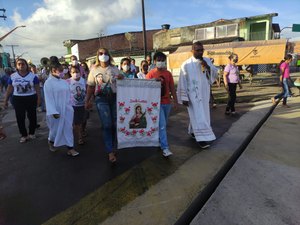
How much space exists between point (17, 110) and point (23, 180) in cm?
241

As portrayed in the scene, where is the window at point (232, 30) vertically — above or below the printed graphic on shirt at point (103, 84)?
above

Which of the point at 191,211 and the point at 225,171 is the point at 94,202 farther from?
the point at 225,171

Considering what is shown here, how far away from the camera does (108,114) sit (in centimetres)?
415

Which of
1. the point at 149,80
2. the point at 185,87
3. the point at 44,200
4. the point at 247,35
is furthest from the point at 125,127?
the point at 247,35

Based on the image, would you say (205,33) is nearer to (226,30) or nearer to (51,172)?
(226,30)

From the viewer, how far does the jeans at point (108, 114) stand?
4105mm

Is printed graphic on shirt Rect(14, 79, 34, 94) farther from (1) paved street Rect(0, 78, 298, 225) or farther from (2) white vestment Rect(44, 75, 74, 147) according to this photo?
(2) white vestment Rect(44, 75, 74, 147)

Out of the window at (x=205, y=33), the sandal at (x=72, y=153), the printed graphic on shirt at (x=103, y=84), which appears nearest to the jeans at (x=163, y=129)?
the printed graphic on shirt at (x=103, y=84)

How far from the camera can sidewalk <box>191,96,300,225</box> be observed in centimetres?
268

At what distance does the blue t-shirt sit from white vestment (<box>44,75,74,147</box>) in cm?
128

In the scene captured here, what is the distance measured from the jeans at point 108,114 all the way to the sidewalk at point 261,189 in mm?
1870

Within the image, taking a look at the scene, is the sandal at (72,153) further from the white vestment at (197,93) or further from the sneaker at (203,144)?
the sneaker at (203,144)

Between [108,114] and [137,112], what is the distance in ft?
1.53

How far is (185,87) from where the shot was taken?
15.4 ft
